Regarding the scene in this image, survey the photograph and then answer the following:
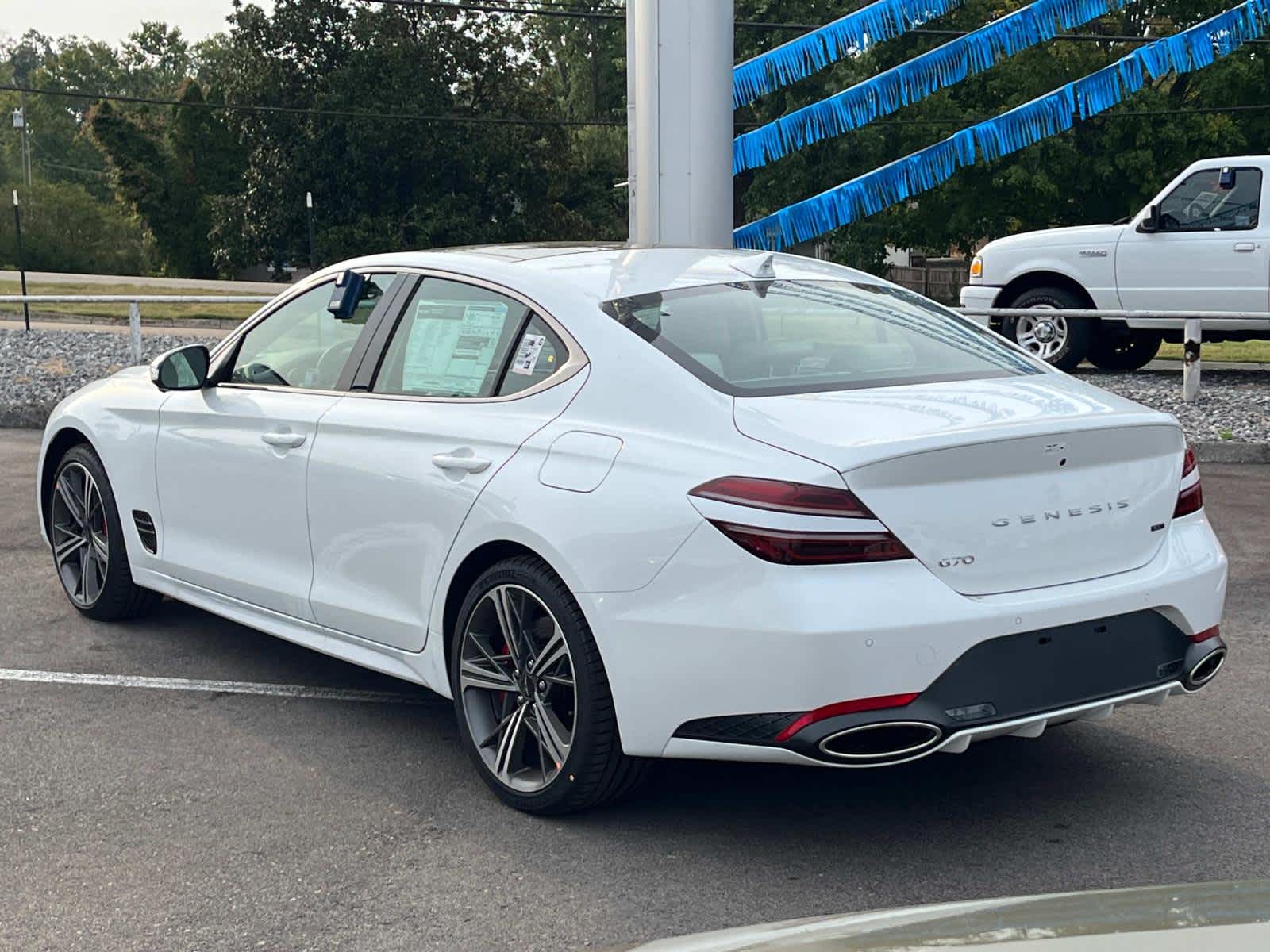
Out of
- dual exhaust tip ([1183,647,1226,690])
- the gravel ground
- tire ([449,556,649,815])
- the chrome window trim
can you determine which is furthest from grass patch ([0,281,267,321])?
dual exhaust tip ([1183,647,1226,690])

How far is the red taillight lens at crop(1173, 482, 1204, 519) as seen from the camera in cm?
430

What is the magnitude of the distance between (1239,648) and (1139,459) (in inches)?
83.9

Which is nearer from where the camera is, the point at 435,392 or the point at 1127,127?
the point at 435,392

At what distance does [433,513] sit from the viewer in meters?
4.56

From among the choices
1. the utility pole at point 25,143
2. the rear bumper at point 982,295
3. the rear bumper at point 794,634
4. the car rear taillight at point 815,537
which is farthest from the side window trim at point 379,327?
the utility pole at point 25,143

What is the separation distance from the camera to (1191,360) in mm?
12398

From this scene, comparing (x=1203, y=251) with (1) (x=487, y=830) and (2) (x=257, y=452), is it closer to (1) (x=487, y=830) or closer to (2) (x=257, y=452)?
(2) (x=257, y=452)

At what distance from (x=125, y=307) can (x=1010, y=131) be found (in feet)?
93.4

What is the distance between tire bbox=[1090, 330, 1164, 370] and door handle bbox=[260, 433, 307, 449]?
1212 centimetres

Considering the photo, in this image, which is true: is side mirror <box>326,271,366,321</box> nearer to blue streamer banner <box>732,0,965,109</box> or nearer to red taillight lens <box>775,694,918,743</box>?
red taillight lens <box>775,694,918,743</box>

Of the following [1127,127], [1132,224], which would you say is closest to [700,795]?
[1132,224]

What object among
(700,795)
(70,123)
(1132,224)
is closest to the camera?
(700,795)

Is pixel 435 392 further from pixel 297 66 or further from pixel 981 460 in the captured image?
pixel 297 66

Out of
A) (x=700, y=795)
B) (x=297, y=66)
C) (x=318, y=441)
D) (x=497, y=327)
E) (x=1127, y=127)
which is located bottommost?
(x=700, y=795)
